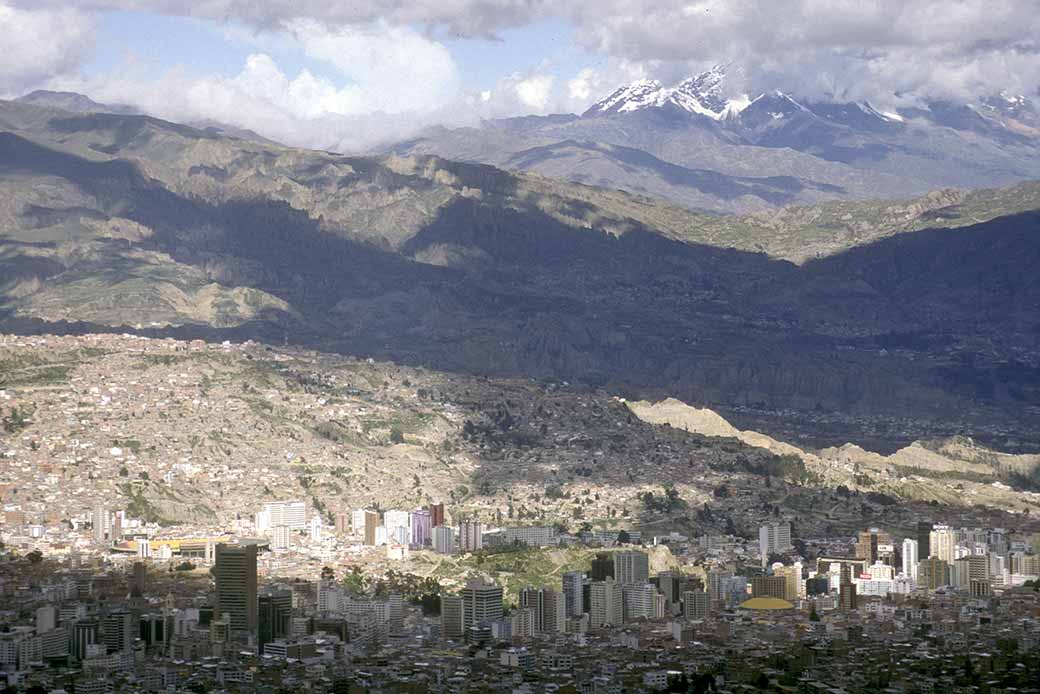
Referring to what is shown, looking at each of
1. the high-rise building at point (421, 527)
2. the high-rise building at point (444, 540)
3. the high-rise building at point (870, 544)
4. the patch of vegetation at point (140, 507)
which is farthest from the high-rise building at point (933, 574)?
the patch of vegetation at point (140, 507)

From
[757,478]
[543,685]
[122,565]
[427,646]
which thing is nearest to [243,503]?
[122,565]

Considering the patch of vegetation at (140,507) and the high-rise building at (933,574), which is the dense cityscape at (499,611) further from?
the patch of vegetation at (140,507)

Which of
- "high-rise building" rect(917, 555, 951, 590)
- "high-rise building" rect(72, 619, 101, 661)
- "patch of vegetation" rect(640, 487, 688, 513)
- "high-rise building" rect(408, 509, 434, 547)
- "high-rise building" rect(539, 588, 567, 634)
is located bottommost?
"high-rise building" rect(72, 619, 101, 661)

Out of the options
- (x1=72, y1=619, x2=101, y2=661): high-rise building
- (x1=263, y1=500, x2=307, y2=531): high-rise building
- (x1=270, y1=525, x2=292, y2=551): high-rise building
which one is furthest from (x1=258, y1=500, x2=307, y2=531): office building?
(x1=72, y1=619, x2=101, y2=661): high-rise building

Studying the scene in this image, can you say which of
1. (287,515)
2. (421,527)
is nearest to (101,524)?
(287,515)

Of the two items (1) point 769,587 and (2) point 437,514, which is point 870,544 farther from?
(2) point 437,514

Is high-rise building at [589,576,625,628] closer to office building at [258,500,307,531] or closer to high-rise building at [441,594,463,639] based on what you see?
high-rise building at [441,594,463,639]

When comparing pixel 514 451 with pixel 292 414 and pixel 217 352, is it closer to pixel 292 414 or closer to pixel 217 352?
pixel 292 414
